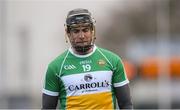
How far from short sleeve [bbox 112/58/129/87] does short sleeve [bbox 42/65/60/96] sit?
463 millimetres

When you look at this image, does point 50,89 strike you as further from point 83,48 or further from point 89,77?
point 83,48

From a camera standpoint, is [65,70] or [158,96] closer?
[65,70]

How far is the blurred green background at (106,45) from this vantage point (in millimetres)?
23406

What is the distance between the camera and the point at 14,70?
25688 mm

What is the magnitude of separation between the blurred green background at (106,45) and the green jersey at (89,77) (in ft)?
42.9

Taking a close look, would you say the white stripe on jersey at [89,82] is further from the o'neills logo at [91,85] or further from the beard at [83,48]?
the beard at [83,48]

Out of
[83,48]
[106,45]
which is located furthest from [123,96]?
[106,45]

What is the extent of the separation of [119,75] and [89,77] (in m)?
0.24

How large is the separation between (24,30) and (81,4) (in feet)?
9.12

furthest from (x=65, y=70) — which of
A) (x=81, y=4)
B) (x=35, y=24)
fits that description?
(x=35, y=24)

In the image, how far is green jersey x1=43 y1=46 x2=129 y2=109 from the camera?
749cm

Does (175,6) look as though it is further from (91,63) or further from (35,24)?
(91,63)

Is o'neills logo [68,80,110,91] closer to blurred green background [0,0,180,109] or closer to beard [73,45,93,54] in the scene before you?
beard [73,45,93,54]

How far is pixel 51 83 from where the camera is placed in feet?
24.8
